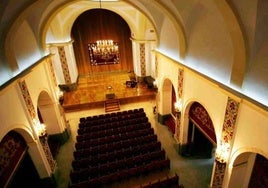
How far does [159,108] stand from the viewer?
38.4ft

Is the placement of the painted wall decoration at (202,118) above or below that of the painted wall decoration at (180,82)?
below

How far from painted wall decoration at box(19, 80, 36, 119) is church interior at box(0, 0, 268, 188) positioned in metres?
0.04

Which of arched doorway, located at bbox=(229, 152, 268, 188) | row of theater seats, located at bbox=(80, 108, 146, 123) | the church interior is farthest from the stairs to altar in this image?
arched doorway, located at bbox=(229, 152, 268, 188)

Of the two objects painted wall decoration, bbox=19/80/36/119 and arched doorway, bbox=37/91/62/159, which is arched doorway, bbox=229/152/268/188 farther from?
arched doorway, bbox=37/91/62/159

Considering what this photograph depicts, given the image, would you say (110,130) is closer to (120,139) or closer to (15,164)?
(120,139)

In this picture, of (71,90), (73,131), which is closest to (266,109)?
(73,131)

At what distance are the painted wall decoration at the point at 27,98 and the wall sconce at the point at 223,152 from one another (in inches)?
258

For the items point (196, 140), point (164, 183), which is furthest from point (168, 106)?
point (164, 183)

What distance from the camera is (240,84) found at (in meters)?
4.78

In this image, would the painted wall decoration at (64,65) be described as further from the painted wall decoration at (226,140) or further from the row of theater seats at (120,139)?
the painted wall decoration at (226,140)

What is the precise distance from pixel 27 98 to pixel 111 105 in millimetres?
7789

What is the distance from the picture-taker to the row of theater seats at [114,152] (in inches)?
308

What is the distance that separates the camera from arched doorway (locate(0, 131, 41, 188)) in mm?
5604

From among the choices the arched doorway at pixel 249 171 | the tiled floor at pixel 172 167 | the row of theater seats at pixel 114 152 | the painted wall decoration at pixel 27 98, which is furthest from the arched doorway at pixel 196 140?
the painted wall decoration at pixel 27 98
